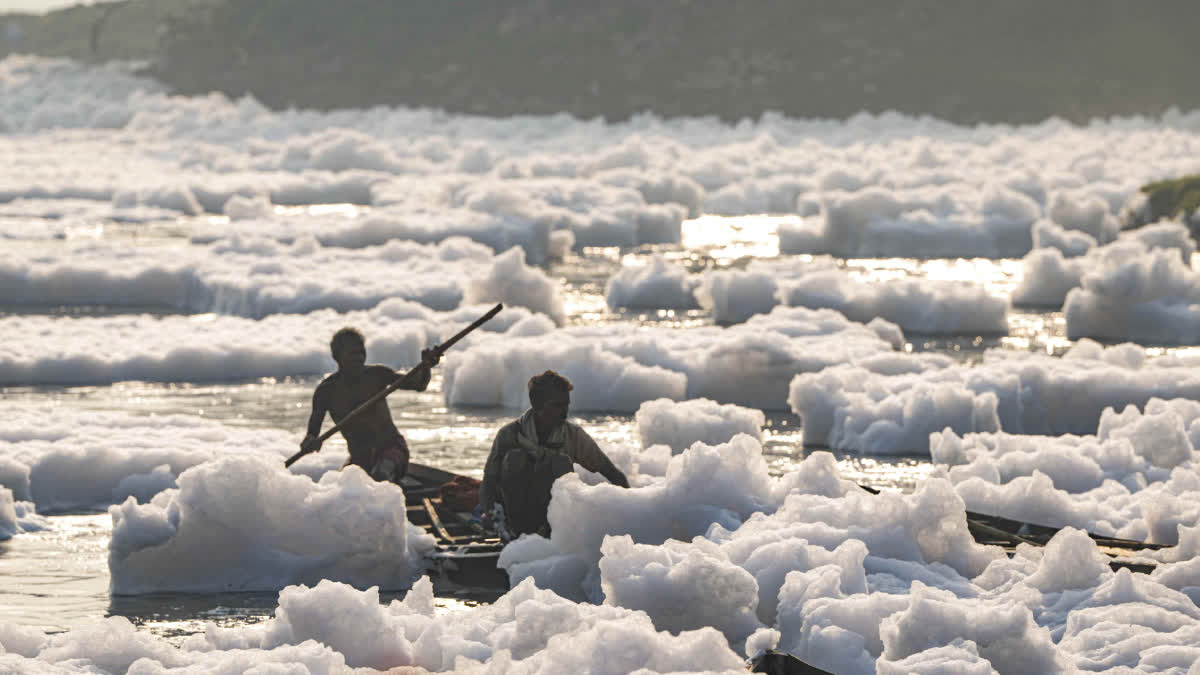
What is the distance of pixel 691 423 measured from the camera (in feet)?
45.1

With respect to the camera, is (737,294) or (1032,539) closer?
(1032,539)

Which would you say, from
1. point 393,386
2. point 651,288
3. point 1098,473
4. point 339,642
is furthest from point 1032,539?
point 651,288

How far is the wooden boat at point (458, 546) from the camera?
413 inches

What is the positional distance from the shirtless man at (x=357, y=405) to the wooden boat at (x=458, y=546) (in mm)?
317

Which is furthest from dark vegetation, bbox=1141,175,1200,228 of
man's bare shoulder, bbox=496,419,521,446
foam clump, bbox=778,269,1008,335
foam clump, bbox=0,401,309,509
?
man's bare shoulder, bbox=496,419,521,446

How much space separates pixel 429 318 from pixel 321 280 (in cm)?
397

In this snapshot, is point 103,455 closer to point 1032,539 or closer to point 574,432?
point 574,432

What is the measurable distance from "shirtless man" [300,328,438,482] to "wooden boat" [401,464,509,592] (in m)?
0.32

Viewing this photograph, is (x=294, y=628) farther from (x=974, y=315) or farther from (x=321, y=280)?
(x=321, y=280)

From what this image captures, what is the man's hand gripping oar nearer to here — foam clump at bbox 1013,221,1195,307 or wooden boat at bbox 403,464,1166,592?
wooden boat at bbox 403,464,1166,592

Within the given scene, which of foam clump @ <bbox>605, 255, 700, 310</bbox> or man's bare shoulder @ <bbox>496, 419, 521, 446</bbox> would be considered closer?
man's bare shoulder @ <bbox>496, 419, 521, 446</bbox>

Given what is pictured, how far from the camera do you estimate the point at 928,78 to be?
90.6 m

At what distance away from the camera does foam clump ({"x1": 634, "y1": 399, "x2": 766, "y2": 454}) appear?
45.0 ft

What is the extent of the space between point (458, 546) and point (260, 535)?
99 cm
